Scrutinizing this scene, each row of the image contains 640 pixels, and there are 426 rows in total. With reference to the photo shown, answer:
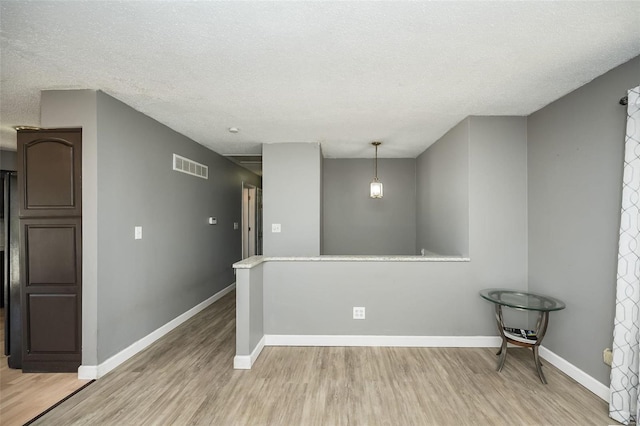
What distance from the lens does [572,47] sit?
1940 mm

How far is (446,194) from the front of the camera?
3904 millimetres

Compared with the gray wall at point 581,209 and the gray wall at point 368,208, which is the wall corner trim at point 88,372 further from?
the gray wall at point 581,209

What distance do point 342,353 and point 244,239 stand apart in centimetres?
402

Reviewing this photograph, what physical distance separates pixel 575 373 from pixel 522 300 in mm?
662

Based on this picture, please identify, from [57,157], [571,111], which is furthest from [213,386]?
[571,111]


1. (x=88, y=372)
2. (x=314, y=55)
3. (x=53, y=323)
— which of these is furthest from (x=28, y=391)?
(x=314, y=55)

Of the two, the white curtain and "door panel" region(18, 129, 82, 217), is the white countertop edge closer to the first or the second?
the white curtain

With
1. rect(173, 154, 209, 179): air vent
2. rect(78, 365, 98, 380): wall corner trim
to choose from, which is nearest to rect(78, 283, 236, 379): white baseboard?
rect(78, 365, 98, 380): wall corner trim

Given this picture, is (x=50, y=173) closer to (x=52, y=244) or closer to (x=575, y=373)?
(x=52, y=244)

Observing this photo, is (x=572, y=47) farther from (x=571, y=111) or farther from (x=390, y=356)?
(x=390, y=356)

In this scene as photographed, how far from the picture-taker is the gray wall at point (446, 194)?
3377mm

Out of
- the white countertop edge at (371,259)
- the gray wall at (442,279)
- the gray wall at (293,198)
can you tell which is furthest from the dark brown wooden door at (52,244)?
the gray wall at (293,198)

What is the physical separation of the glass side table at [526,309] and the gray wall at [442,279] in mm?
364

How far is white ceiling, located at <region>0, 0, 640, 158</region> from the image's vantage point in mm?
1619
